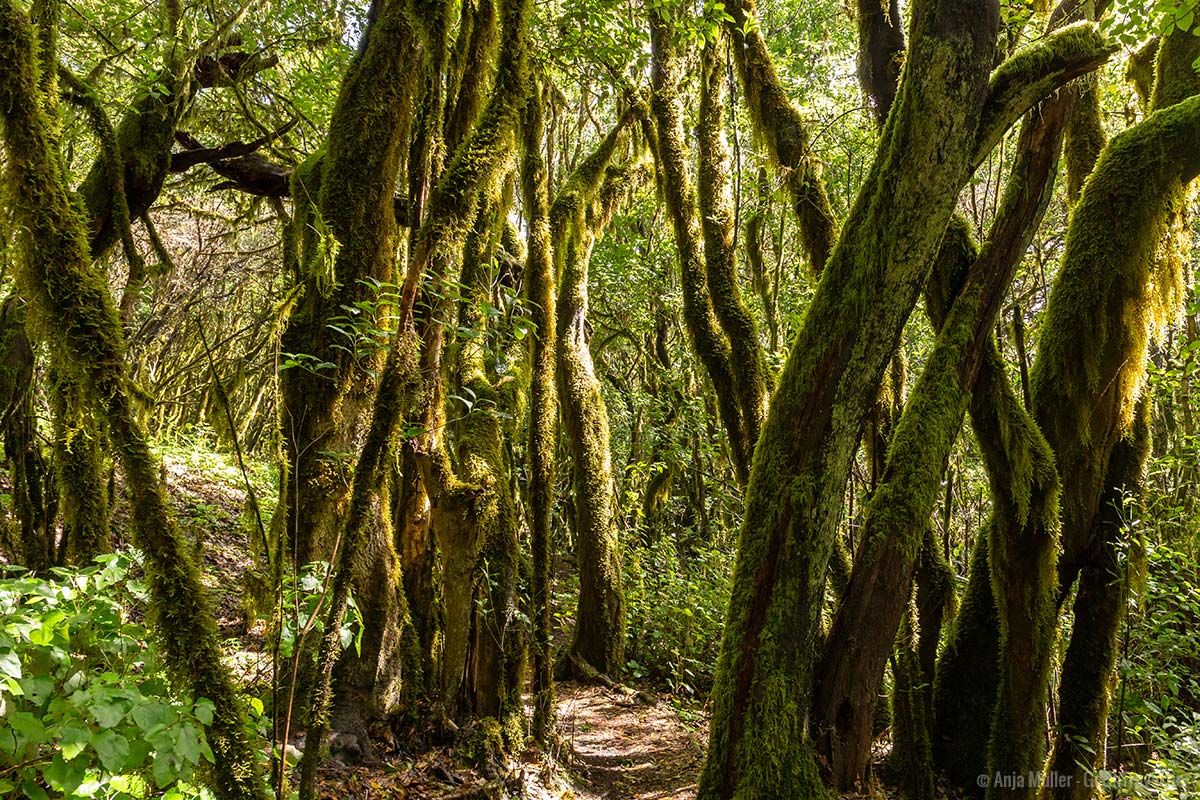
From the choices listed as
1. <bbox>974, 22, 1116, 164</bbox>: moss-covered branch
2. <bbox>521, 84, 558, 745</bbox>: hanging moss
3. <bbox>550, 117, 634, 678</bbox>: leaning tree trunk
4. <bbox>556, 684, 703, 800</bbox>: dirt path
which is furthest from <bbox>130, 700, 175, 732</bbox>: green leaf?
<bbox>550, 117, 634, 678</bbox>: leaning tree trunk

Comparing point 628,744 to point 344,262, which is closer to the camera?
point 344,262

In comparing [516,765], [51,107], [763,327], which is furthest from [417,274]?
[763,327]

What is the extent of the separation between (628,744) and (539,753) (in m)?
1.79

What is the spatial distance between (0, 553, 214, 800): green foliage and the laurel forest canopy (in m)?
0.02

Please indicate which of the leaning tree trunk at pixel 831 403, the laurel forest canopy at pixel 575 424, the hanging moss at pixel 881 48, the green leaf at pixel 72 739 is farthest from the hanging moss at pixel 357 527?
the hanging moss at pixel 881 48

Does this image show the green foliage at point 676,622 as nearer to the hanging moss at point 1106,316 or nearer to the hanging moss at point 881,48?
the hanging moss at point 1106,316

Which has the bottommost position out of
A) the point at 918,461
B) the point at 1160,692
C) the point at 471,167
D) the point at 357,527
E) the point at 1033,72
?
the point at 1160,692

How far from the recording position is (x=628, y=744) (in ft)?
22.0

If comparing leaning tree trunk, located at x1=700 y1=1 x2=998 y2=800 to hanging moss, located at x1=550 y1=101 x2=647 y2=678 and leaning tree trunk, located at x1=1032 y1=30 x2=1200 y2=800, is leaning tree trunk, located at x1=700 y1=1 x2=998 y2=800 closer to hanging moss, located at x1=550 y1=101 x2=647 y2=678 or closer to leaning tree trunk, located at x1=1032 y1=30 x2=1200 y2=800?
leaning tree trunk, located at x1=1032 y1=30 x2=1200 y2=800

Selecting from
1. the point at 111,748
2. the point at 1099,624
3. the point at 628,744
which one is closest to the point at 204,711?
the point at 111,748

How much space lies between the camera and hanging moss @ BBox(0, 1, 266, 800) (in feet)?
6.28

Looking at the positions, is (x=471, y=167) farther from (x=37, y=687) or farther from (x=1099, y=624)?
(x=1099, y=624)

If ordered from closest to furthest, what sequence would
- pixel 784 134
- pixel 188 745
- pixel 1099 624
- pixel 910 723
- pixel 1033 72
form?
pixel 188 745 < pixel 1033 72 < pixel 910 723 < pixel 1099 624 < pixel 784 134

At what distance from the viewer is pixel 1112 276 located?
510cm
